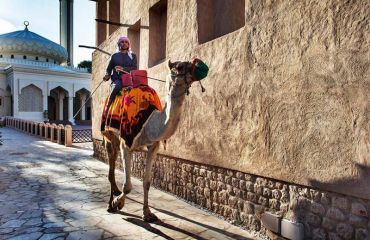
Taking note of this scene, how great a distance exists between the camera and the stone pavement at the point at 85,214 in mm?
4285

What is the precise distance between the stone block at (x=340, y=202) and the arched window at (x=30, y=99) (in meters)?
37.5

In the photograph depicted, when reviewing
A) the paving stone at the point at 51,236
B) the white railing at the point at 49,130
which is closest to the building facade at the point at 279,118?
the paving stone at the point at 51,236

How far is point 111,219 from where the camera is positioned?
486 centimetres

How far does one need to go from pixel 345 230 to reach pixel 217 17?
4330 mm

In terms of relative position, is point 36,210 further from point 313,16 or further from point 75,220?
point 313,16

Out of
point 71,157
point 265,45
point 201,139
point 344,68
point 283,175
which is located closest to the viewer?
point 344,68

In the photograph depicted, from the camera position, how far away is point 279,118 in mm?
4051

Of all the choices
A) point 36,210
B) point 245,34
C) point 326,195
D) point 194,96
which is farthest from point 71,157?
point 326,195

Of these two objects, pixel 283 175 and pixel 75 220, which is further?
pixel 75 220

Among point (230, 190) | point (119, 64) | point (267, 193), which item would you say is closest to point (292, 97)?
point (267, 193)

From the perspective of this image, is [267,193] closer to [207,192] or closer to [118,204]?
[207,192]

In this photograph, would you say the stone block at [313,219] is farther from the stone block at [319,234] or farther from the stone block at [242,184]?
the stone block at [242,184]

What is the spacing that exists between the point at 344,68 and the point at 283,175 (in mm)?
1480

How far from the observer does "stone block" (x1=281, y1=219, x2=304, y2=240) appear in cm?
372
